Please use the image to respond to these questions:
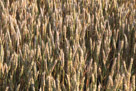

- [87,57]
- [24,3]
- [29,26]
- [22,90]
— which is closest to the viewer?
[22,90]

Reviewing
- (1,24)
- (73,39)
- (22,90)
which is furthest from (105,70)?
(1,24)

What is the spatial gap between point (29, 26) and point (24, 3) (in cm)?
43

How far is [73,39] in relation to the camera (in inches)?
66.7

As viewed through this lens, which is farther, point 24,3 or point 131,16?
point 24,3

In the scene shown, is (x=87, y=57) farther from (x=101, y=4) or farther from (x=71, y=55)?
(x=101, y=4)

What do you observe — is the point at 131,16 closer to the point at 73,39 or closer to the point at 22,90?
the point at 73,39

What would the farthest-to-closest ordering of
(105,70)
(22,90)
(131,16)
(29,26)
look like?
1. (131,16)
2. (29,26)
3. (105,70)
4. (22,90)

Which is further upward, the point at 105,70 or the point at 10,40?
the point at 10,40

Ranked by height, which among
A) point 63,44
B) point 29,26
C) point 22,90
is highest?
point 29,26

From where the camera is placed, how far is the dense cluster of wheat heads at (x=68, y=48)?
52.2 inches

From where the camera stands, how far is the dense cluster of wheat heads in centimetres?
133

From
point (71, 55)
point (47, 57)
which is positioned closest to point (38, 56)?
point (47, 57)

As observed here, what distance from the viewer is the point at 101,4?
223 cm

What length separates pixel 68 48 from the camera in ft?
4.80
